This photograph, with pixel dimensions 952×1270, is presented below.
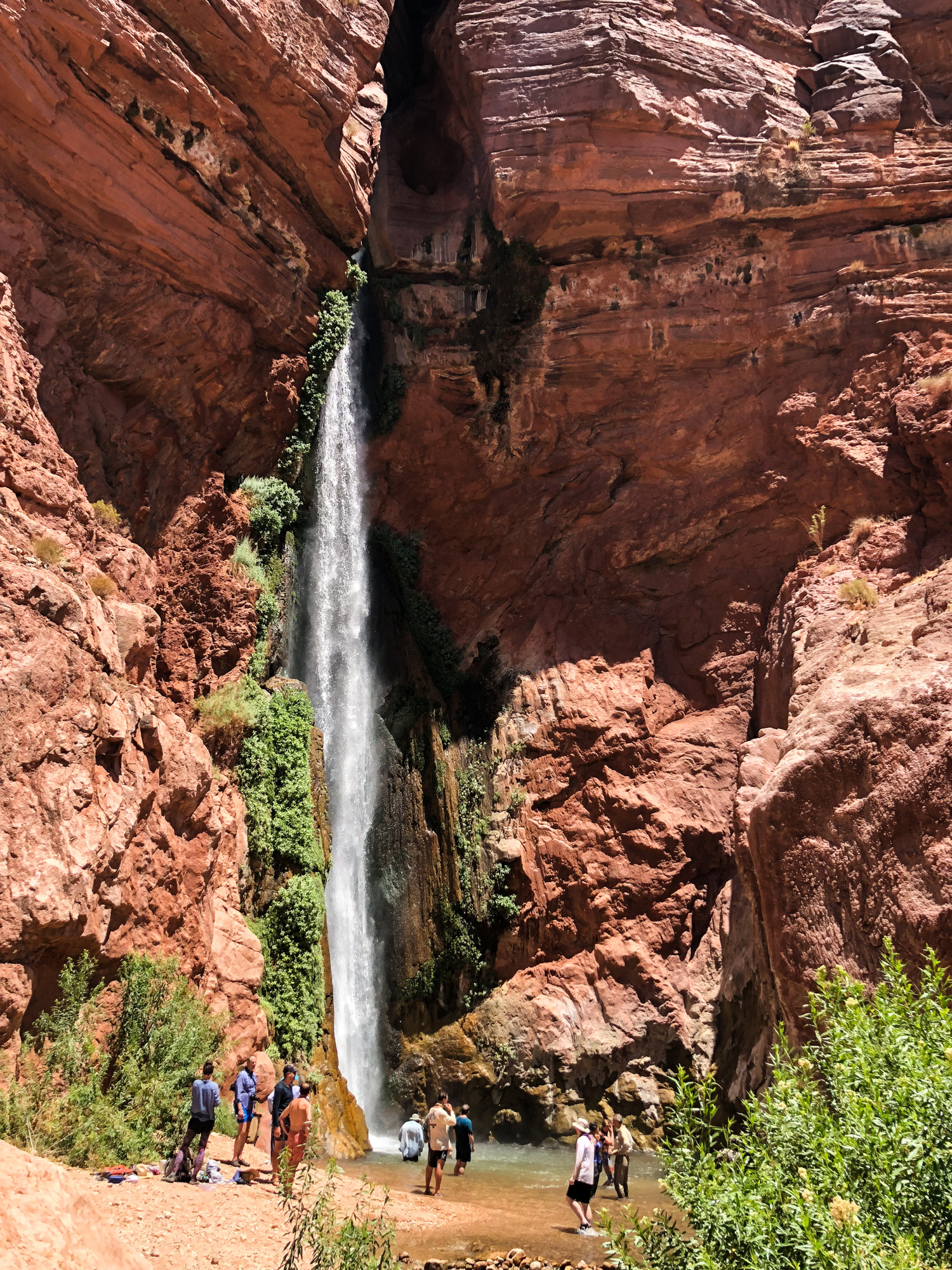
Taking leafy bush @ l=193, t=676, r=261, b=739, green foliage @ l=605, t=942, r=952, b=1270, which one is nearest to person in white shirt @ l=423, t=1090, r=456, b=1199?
leafy bush @ l=193, t=676, r=261, b=739

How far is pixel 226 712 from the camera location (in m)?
16.4

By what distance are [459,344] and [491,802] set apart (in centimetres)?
1038

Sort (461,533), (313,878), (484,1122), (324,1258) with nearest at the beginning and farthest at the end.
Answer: (324,1258) → (313,878) → (484,1122) → (461,533)

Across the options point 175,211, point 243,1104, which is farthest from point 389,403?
point 243,1104

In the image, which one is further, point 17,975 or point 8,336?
point 8,336

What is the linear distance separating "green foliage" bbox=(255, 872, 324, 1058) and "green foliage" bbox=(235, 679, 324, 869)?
517 millimetres

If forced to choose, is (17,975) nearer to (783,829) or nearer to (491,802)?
(783,829)

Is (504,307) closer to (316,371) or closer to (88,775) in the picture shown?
(316,371)

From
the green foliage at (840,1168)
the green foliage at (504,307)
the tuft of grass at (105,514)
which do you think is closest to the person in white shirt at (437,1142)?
the green foliage at (840,1168)

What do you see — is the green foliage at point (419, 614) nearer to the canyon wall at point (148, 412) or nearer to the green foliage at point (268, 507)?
the green foliage at point (268, 507)

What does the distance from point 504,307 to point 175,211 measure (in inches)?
347

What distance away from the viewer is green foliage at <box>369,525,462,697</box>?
22.3m

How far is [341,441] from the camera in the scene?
22.3 meters

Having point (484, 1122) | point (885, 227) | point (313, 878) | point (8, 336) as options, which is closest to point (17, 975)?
point (313, 878)
